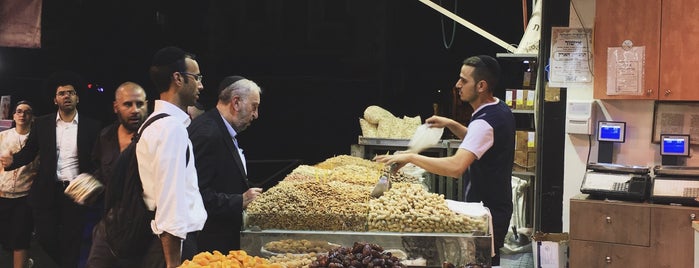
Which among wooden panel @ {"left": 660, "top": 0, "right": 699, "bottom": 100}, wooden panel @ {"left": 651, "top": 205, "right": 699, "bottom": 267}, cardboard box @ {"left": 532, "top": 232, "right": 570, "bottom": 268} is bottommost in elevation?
cardboard box @ {"left": 532, "top": 232, "right": 570, "bottom": 268}

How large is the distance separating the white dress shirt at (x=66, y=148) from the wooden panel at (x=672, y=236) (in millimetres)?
4315

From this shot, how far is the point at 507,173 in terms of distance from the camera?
13.5ft

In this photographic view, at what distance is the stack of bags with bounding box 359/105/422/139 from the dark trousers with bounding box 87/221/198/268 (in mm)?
4470

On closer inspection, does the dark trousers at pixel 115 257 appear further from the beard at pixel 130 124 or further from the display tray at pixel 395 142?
the display tray at pixel 395 142

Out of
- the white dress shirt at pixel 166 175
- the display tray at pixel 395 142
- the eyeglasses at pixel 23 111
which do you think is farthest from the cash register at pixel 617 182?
the eyeglasses at pixel 23 111

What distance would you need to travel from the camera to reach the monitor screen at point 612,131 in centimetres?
532

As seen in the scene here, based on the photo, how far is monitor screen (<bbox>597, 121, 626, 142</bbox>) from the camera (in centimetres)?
532

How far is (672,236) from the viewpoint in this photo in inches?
184

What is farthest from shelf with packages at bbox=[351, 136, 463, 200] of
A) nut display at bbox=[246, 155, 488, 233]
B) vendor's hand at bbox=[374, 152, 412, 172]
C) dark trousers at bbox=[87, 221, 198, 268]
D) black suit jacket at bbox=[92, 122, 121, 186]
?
dark trousers at bbox=[87, 221, 198, 268]

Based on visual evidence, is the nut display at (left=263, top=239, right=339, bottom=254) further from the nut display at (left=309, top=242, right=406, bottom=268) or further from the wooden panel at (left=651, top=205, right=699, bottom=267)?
the wooden panel at (left=651, top=205, right=699, bottom=267)

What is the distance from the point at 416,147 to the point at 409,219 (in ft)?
3.62

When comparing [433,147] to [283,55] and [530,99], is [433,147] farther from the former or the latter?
[283,55]

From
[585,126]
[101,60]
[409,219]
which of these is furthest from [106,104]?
[409,219]

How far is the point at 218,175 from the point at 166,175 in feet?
2.38
